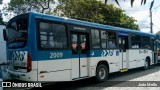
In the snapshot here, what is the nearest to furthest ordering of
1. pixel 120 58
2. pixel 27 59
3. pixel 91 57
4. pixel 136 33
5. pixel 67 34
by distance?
pixel 27 59 → pixel 67 34 → pixel 91 57 → pixel 120 58 → pixel 136 33

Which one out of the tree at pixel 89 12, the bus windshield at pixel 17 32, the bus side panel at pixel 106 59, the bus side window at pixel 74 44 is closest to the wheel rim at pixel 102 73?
the bus side panel at pixel 106 59

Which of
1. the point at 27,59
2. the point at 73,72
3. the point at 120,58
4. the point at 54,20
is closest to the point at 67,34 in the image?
the point at 54,20

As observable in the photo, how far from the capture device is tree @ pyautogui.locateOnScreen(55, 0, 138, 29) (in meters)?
26.5

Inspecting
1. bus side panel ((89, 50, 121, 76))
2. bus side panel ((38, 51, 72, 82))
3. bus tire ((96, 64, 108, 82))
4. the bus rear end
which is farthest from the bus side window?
the bus rear end

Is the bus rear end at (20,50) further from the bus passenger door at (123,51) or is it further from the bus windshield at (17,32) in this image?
the bus passenger door at (123,51)

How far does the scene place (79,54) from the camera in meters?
9.64

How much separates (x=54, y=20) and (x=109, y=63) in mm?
4336

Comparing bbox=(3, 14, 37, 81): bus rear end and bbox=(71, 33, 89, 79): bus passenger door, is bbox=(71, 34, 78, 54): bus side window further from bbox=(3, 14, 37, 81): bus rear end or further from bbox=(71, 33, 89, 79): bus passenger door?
bbox=(3, 14, 37, 81): bus rear end

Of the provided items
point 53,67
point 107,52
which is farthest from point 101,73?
point 53,67

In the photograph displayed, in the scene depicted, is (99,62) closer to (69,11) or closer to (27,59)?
(27,59)

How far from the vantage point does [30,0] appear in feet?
86.4

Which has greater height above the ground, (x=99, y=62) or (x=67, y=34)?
(x=67, y=34)

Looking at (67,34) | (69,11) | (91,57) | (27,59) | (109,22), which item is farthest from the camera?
(109,22)

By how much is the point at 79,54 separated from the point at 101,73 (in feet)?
6.81
